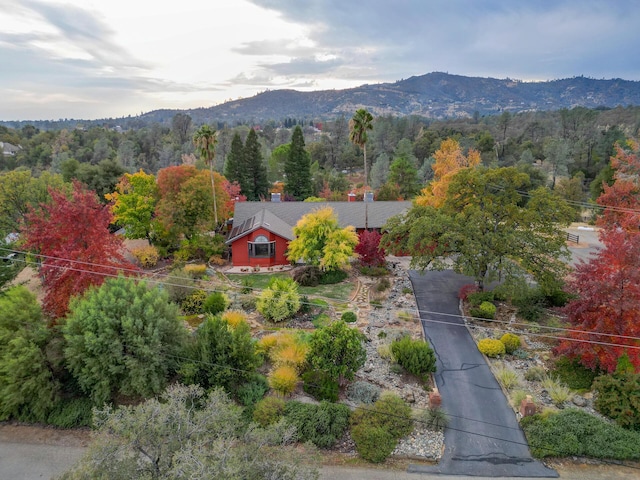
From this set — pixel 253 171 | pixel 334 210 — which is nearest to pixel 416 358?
pixel 334 210

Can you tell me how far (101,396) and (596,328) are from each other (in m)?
18.9

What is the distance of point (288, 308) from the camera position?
22.0 metres

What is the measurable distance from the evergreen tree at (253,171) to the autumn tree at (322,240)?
2489cm

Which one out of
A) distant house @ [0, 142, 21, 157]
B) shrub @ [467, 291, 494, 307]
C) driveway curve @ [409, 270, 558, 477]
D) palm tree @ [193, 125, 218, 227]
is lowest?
driveway curve @ [409, 270, 558, 477]

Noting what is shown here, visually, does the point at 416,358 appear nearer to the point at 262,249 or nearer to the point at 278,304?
the point at 278,304

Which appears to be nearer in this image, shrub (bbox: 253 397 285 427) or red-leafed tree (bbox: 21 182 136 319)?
shrub (bbox: 253 397 285 427)

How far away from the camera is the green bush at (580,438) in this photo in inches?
527

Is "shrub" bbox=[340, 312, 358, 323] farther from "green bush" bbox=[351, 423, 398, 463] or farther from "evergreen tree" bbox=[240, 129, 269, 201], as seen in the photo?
"evergreen tree" bbox=[240, 129, 269, 201]

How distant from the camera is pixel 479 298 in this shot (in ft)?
76.0

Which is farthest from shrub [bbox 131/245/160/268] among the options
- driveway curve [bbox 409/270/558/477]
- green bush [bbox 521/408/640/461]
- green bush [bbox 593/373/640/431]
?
green bush [bbox 593/373/640/431]

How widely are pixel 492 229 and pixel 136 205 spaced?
25.5m

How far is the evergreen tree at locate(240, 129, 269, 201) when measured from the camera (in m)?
50.5

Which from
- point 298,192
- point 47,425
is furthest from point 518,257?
point 298,192

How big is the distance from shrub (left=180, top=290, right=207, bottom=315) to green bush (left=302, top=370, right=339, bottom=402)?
8.77m
